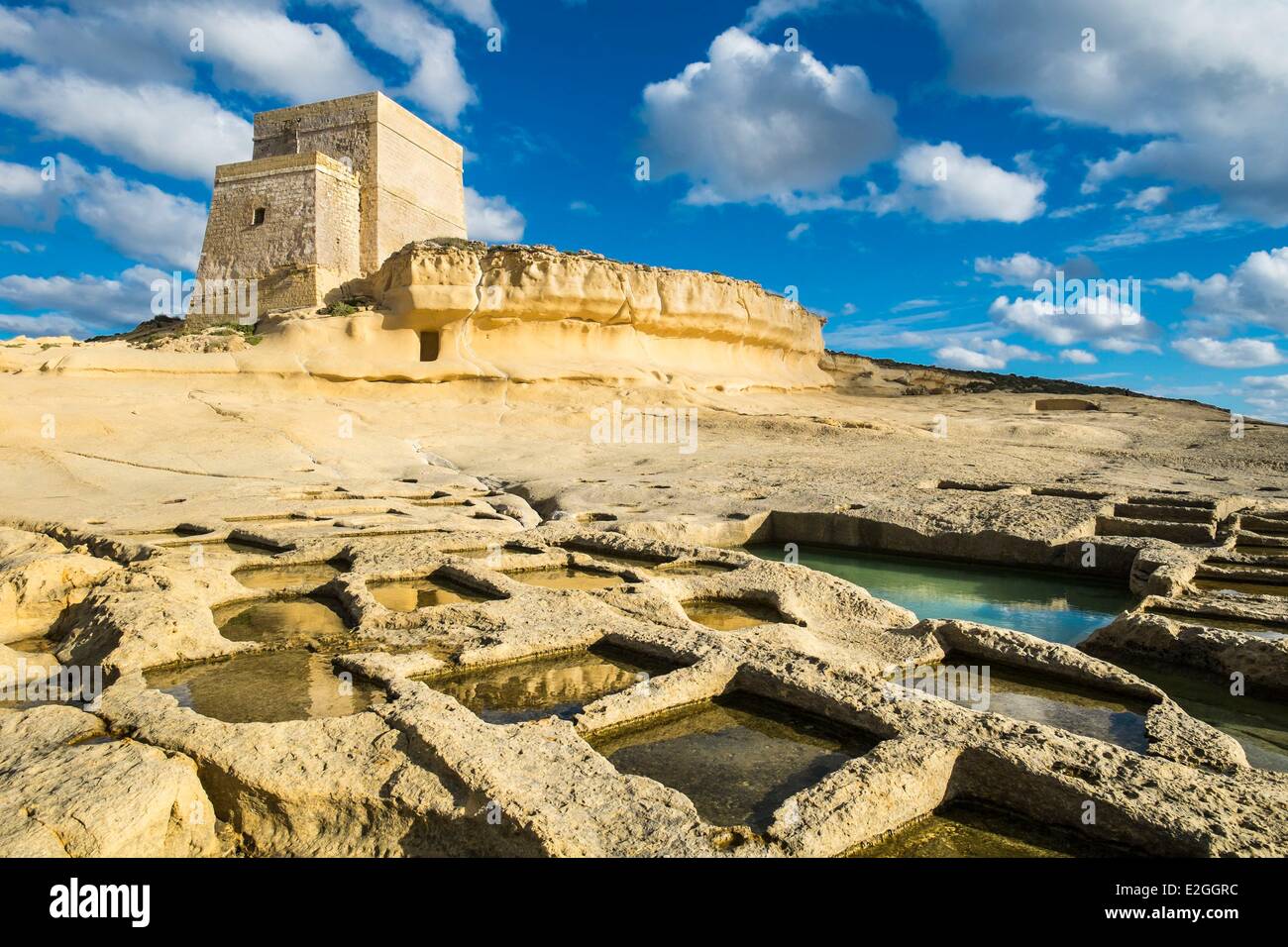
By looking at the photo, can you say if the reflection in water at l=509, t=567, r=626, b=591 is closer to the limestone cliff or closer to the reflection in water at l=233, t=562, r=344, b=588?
the reflection in water at l=233, t=562, r=344, b=588

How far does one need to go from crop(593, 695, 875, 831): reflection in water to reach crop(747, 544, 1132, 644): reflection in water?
2058 mm

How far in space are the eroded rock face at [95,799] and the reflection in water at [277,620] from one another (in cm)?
132

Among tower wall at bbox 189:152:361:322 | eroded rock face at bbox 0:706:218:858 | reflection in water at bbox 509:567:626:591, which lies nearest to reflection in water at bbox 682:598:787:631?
reflection in water at bbox 509:567:626:591

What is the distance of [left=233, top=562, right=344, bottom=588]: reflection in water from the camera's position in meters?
4.76

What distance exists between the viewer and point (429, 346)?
1709 cm

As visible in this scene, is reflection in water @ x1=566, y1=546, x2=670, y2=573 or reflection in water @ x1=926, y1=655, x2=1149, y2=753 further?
reflection in water @ x1=566, y1=546, x2=670, y2=573

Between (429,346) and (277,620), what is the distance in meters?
13.7

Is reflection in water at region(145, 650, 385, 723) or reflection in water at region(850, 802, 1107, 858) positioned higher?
reflection in water at region(145, 650, 385, 723)

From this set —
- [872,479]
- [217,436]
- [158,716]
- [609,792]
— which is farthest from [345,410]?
[609,792]

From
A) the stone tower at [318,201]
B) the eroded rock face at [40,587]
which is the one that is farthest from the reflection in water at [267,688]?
the stone tower at [318,201]

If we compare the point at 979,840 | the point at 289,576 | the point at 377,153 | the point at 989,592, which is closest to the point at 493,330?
the point at 377,153

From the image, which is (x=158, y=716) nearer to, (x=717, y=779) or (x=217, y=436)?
(x=717, y=779)

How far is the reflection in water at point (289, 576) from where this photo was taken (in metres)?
4.76

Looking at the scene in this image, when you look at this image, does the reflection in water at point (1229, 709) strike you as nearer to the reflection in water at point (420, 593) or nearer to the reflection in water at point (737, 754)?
the reflection in water at point (737, 754)
